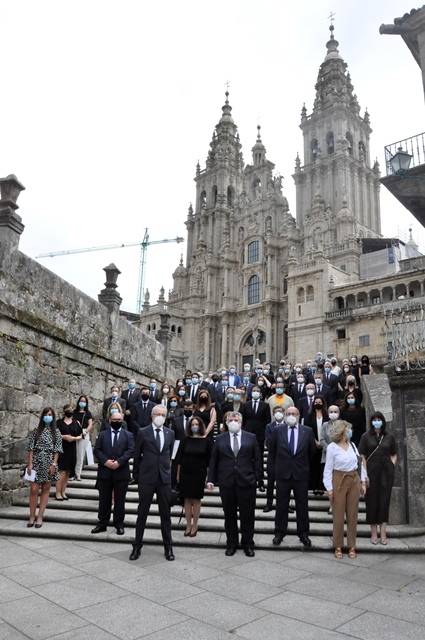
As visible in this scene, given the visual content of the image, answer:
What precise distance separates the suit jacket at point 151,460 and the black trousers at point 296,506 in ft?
5.36

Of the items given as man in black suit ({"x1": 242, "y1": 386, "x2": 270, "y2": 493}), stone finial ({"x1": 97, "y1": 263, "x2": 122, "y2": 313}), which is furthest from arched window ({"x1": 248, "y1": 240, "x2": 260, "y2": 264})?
man in black suit ({"x1": 242, "y1": 386, "x2": 270, "y2": 493})

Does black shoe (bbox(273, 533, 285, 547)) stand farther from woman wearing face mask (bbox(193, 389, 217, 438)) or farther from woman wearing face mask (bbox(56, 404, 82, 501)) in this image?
woman wearing face mask (bbox(56, 404, 82, 501))

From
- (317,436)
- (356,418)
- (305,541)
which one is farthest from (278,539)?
(356,418)

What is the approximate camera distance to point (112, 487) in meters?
6.83

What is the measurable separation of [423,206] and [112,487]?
36.6ft

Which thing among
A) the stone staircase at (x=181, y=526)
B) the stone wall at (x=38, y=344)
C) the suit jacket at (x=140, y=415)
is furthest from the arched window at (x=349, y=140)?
the stone staircase at (x=181, y=526)

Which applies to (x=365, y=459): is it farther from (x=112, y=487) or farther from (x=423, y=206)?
(x=423, y=206)

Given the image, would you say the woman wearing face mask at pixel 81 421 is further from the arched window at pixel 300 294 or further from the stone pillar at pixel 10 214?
the arched window at pixel 300 294

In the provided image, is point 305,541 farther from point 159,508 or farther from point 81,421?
point 81,421

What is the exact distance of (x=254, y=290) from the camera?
50781 mm

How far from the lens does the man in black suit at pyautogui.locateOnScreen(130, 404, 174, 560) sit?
18.6 ft

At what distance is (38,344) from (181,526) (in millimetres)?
4673

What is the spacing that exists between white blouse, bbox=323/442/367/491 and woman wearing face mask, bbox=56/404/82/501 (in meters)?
4.68

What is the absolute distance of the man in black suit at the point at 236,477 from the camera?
5980 mm
